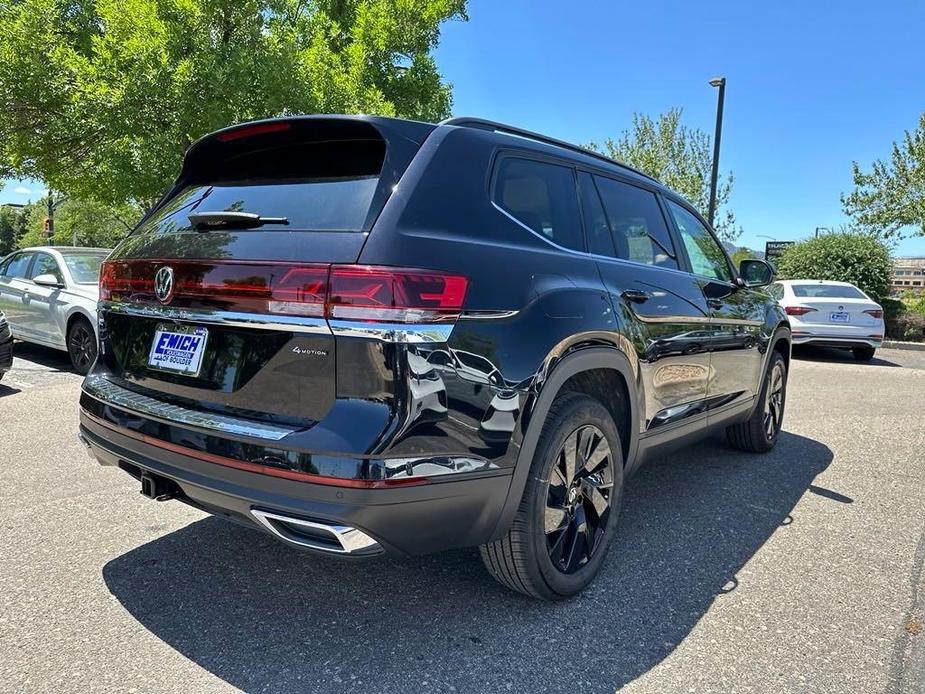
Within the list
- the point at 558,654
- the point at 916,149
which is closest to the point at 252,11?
the point at 558,654

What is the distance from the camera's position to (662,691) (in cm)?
221

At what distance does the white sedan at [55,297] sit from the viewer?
296 inches

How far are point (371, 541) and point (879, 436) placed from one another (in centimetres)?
568

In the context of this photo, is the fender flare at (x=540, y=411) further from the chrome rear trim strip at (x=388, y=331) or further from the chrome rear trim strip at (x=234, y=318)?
the chrome rear trim strip at (x=234, y=318)

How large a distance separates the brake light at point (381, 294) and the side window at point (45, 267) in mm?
7432

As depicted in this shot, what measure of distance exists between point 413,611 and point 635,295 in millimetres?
1694

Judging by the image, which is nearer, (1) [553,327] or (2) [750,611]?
(1) [553,327]

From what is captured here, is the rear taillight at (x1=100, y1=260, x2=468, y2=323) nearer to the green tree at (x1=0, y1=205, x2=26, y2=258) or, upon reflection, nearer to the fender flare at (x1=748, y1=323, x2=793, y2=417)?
the fender flare at (x1=748, y1=323, x2=793, y2=417)

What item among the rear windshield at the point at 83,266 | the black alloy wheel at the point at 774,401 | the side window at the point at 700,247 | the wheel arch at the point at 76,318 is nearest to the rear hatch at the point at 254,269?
the side window at the point at 700,247

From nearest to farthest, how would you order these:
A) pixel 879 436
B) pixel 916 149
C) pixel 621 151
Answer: pixel 879 436
pixel 916 149
pixel 621 151

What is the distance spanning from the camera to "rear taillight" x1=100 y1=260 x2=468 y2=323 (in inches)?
78.7

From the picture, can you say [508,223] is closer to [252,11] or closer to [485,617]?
[485,617]

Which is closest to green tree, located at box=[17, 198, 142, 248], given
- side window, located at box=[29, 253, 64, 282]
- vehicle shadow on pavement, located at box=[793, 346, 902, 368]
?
side window, located at box=[29, 253, 64, 282]

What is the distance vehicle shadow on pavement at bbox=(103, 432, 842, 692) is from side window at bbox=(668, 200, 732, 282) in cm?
158
